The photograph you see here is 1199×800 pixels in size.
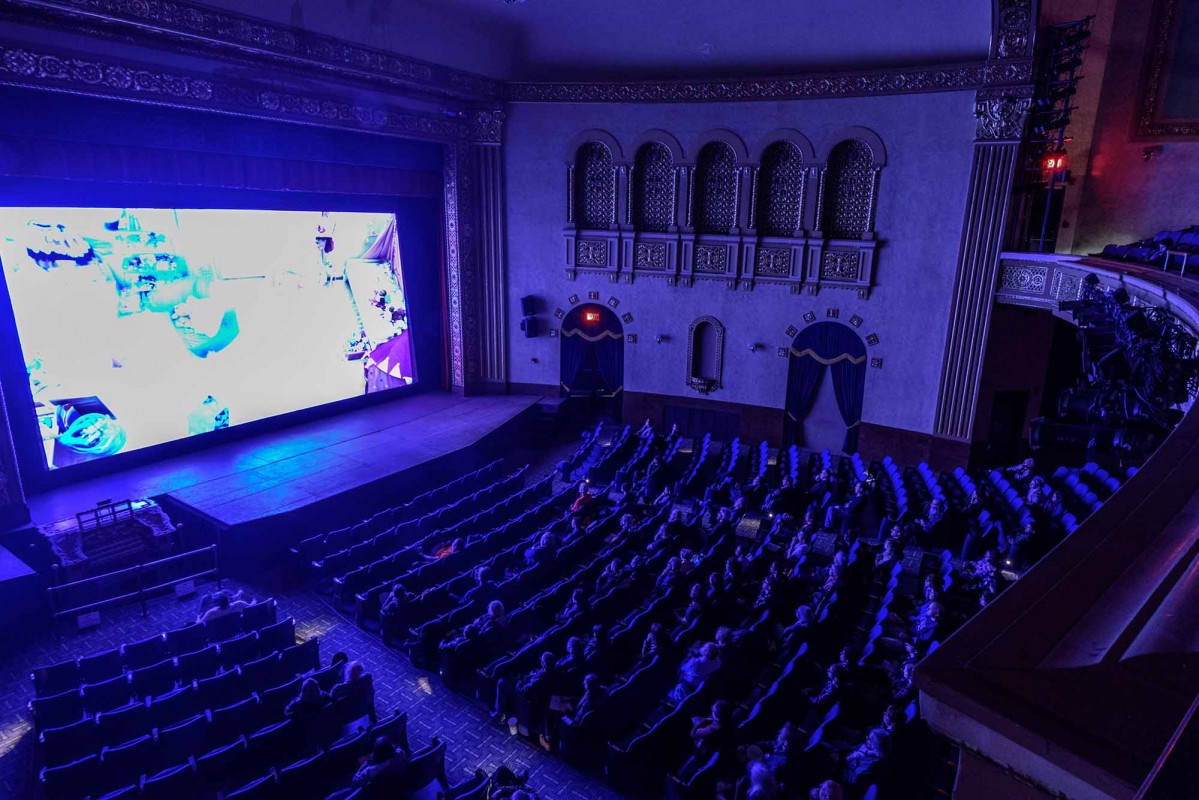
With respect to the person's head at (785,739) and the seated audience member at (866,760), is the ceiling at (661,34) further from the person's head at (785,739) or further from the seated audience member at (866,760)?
the seated audience member at (866,760)

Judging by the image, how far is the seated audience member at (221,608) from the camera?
299 inches

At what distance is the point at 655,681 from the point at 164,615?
6.31 meters

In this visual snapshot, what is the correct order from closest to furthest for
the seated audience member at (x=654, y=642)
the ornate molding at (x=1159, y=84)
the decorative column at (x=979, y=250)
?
1. the seated audience member at (x=654, y=642)
2. the decorative column at (x=979, y=250)
3. the ornate molding at (x=1159, y=84)

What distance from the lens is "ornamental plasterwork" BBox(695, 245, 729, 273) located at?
15469mm

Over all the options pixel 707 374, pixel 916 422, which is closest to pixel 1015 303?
pixel 916 422

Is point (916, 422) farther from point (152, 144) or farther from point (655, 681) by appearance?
point (152, 144)

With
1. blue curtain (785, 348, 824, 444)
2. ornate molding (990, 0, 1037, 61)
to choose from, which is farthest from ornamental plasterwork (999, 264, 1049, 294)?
blue curtain (785, 348, 824, 444)

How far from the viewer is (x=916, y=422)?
1440cm

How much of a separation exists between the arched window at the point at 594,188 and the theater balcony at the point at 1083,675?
15.1m

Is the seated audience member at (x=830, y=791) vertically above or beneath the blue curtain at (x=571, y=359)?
beneath

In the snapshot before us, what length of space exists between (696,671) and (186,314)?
1020 centimetres

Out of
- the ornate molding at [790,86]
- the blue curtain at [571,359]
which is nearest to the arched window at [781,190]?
the ornate molding at [790,86]

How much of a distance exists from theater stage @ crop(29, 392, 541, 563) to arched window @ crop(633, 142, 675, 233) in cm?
526

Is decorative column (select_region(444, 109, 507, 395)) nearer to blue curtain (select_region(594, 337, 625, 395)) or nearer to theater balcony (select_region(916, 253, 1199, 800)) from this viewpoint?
blue curtain (select_region(594, 337, 625, 395))
